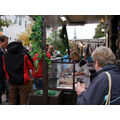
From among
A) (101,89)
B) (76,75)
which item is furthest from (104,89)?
(76,75)

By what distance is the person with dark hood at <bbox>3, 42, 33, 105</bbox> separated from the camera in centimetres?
258

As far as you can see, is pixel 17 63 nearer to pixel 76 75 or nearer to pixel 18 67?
pixel 18 67

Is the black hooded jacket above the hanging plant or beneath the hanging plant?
beneath

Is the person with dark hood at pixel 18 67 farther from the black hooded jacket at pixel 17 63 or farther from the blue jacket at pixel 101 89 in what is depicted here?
the blue jacket at pixel 101 89

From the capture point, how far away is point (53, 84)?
2893 millimetres

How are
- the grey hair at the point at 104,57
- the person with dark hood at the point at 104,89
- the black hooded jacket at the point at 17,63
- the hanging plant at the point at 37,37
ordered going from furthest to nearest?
1. the black hooded jacket at the point at 17,63
2. the hanging plant at the point at 37,37
3. the grey hair at the point at 104,57
4. the person with dark hood at the point at 104,89

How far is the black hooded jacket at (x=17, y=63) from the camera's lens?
8.46 feet

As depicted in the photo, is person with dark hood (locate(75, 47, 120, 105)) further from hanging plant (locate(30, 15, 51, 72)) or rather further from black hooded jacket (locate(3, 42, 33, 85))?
black hooded jacket (locate(3, 42, 33, 85))

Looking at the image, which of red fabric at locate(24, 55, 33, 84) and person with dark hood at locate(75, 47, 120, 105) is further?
red fabric at locate(24, 55, 33, 84)

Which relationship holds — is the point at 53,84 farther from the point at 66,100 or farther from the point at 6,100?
the point at 6,100

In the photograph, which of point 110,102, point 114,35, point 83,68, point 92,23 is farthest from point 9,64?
point 92,23

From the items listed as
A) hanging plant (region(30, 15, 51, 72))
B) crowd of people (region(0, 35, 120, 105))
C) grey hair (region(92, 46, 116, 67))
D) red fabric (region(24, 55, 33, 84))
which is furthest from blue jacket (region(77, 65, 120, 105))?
red fabric (region(24, 55, 33, 84))

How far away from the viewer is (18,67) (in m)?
2.59

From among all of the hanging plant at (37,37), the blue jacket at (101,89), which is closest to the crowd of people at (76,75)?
the blue jacket at (101,89)
